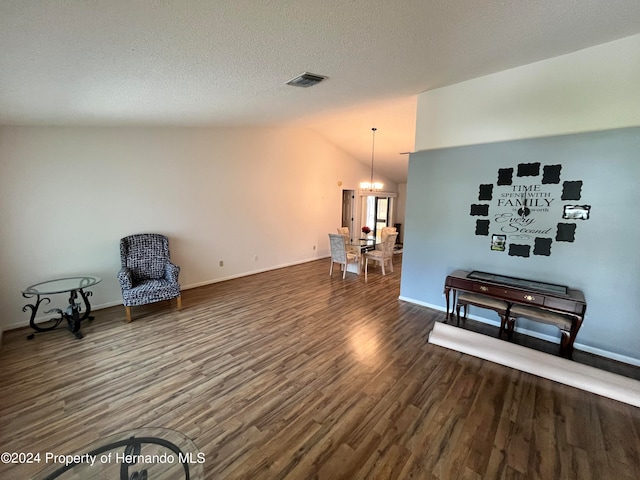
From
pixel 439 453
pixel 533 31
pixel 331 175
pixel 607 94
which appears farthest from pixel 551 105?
pixel 331 175

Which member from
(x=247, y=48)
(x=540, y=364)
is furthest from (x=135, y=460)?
(x=540, y=364)

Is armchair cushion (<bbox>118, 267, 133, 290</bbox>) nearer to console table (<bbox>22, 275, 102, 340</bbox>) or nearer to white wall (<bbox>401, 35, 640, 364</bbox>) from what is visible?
console table (<bbox>22, 275, 102, 340</bbox>)

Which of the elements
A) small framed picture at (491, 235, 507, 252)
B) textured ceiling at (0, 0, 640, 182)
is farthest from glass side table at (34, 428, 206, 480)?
small framed picture at (491, 235, 507, 252)

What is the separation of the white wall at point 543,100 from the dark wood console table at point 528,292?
1803 mm

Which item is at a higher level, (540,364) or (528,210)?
(528,210)

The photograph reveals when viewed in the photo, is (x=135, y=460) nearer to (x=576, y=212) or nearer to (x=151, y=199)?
(x=151, y=199)

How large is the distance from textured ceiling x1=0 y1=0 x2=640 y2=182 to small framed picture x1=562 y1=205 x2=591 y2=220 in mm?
1702

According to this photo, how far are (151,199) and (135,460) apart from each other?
3974mm

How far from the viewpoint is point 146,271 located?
14.1ft

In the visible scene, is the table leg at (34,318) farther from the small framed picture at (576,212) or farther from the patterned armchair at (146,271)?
the small framed picture at (576,212)

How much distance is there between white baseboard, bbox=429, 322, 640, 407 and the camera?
239 cm

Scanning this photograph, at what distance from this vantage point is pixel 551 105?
3189mm

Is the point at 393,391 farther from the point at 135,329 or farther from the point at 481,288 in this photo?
the point at 135,329

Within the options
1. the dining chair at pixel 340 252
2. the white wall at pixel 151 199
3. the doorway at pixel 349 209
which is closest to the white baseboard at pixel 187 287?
the white wall at pixel 151 199
